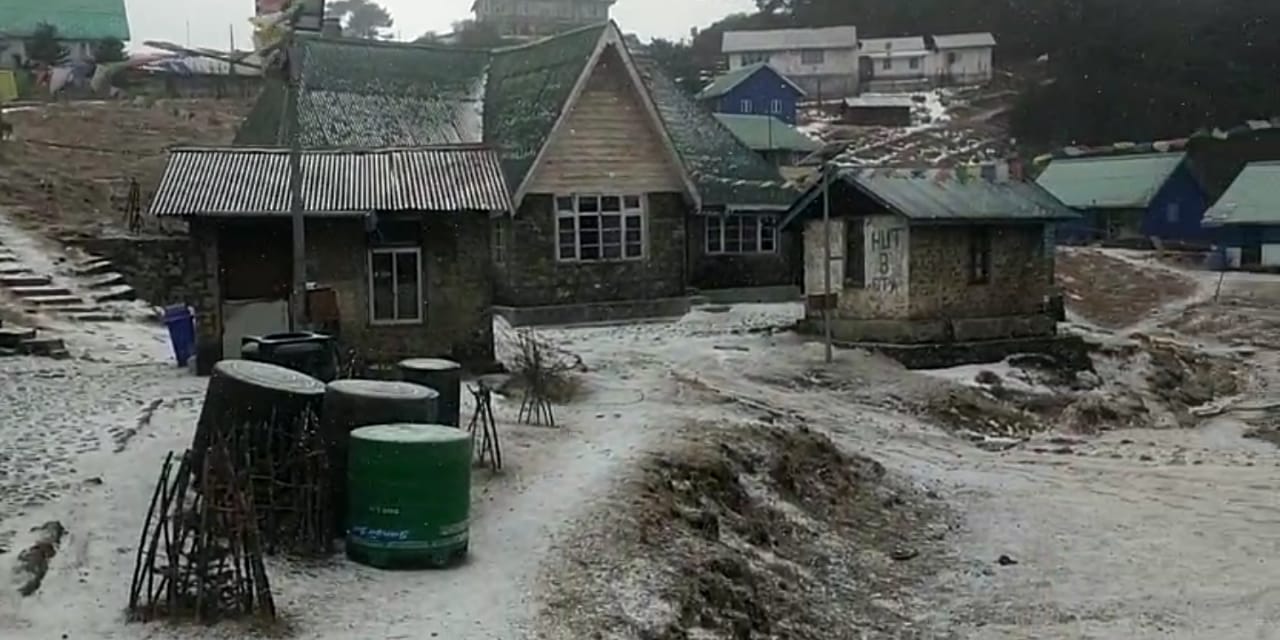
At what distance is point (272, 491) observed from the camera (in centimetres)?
1016

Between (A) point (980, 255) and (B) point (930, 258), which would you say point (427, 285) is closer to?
(B) point (930, 258)

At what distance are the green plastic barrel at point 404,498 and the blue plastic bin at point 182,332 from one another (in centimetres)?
1006

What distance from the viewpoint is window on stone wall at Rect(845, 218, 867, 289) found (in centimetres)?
2458

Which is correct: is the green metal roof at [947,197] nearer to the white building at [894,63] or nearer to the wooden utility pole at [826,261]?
the wooden utility pole at [826,261]

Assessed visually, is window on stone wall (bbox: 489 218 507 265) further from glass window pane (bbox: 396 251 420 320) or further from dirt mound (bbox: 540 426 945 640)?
dirt mound (bbox: 540 426 945 640)

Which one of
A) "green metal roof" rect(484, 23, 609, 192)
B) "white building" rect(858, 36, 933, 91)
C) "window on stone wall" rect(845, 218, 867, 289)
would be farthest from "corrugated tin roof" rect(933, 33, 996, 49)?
"window on stone wall" rect(845, 218, 867, 289)

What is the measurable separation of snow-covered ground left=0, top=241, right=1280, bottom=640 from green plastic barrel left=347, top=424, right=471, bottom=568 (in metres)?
0.18

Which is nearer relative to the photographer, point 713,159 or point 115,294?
point 115,294

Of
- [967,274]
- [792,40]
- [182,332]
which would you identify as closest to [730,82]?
[792,40]

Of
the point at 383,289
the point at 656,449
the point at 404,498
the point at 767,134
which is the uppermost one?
the point at 767,134

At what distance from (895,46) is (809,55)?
4.77 metres

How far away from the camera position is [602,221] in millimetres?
27859

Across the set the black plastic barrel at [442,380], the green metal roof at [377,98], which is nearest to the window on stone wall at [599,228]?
the green metal roof at [377,98]

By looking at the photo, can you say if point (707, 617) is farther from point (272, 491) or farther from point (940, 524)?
point (940, 524)
